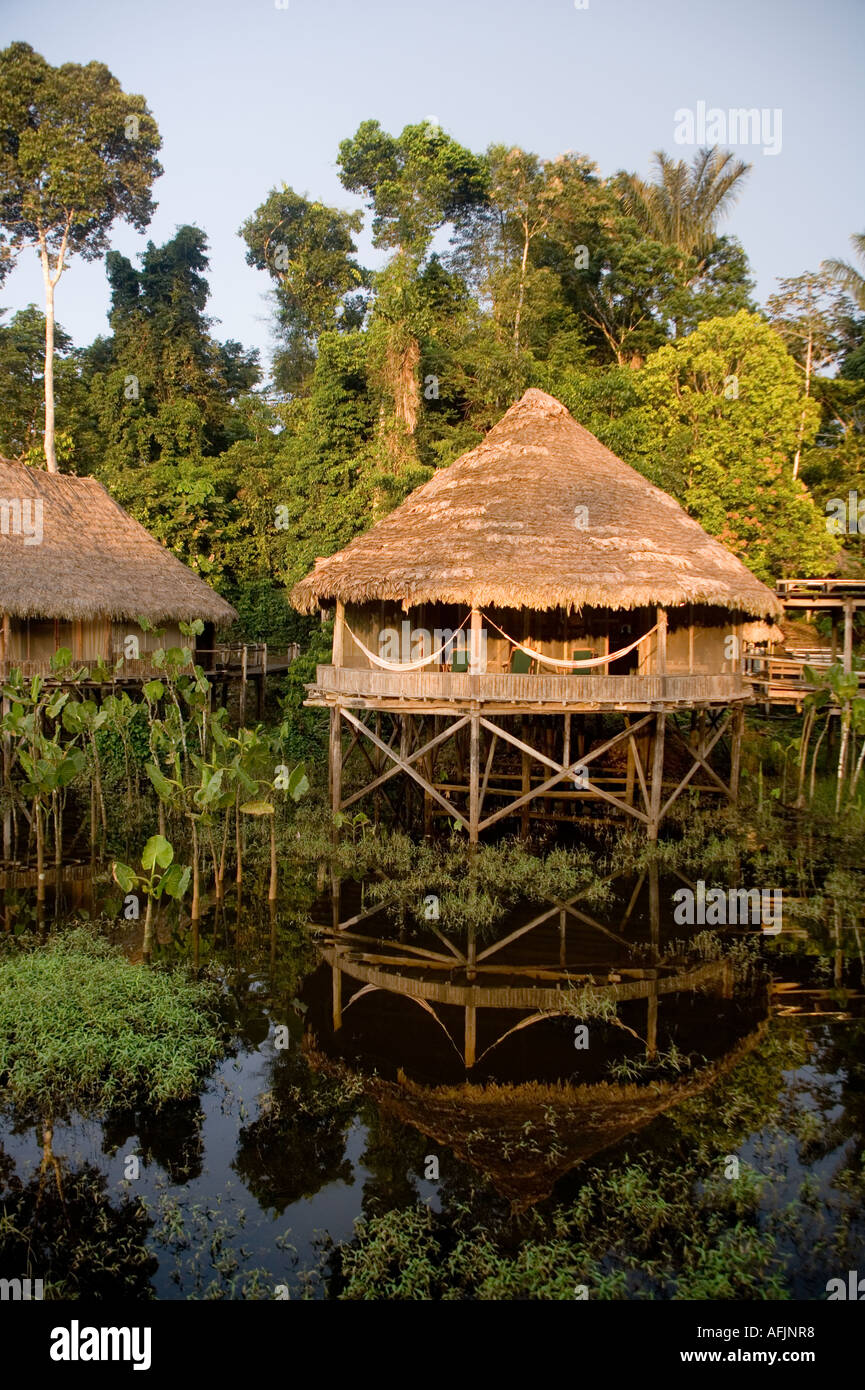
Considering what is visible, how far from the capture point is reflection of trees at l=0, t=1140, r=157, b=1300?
19.3ft

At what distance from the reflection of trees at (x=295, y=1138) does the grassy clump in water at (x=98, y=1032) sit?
2.73 feet

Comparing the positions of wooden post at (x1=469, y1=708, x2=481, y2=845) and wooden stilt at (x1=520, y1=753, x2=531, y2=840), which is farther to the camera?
wooden stilt at (x1=520, y1=753, x2=531, y2=840)

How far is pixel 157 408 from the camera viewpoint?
107 feet

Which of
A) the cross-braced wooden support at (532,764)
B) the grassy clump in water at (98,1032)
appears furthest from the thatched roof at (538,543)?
the grassy clump in water at (98,1032)

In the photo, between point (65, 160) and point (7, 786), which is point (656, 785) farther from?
point (65, 160)

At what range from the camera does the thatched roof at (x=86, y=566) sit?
63.6 ft

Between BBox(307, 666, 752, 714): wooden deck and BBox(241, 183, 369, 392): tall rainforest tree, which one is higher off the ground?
BBox(241, 183, 369, 392): tall rainforest tree

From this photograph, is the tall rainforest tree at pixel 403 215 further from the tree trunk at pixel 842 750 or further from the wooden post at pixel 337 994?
the wooden post at pixel 337 994

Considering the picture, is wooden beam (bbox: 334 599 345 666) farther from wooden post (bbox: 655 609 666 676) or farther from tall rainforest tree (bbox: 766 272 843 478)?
tall rainforest tree (bbox: 766 272 843 478)

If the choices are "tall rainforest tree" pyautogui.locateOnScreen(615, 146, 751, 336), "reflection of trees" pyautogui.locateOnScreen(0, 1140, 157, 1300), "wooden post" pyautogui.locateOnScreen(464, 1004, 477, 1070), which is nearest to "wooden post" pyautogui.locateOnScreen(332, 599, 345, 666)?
"wooden post" pyautogui.locateOnScreen(464, 1004, 477, 1070)

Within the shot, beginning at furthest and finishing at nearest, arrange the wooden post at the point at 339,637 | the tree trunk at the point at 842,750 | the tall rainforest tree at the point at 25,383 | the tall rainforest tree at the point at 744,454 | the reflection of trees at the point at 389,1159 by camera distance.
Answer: the tall rainforest tree at the point at 25,383 → the tall rainforest tree at the point at 744,454 → the tree trunk at the point at 842,750 → the wooden post at the point at 339,637 → the reflection of trees at the point at 389,1159

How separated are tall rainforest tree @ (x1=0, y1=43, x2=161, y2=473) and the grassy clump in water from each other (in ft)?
76.3

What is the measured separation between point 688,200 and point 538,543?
27.6 meters

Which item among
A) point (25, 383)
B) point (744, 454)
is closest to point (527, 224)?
→ point (744, 454)
